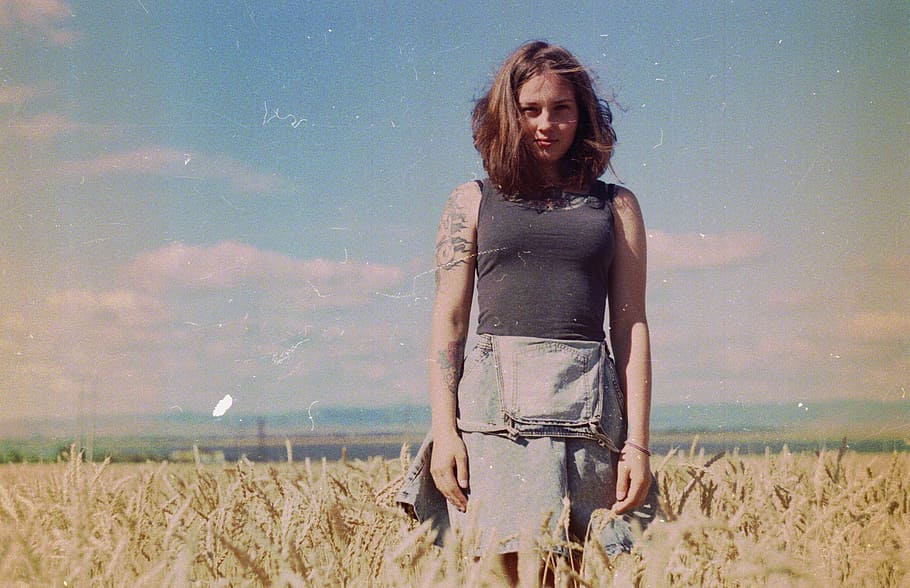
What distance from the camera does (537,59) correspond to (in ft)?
8.59

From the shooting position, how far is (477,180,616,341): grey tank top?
253 cm

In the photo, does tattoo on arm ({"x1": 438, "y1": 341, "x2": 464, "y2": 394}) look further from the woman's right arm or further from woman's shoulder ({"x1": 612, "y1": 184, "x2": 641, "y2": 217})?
woman's shoulder ({"x1": 612, "y1": 184, "x2": 641, "y2": 217})

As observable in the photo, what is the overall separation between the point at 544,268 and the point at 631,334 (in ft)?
1.12

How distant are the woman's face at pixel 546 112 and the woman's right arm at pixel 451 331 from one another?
0.78 ft

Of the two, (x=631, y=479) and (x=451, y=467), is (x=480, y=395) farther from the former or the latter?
(x=631, y=479)

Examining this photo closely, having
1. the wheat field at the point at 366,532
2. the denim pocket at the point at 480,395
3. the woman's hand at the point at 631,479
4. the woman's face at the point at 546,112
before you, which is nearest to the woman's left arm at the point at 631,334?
the woman's hand at the point at 631,479

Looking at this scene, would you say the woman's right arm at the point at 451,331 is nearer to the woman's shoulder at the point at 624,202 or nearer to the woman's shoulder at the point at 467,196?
the woman's shoulder at the point at 467,196

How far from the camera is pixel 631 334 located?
2.66 m

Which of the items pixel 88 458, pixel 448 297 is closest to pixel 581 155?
pixel 448 297

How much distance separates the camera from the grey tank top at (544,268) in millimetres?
2531

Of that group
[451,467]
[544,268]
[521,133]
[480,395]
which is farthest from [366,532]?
[521,133]

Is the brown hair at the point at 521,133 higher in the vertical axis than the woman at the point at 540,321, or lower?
higher

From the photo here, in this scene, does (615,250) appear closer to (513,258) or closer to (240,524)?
(513,258)

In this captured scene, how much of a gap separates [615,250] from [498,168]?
421 mm
